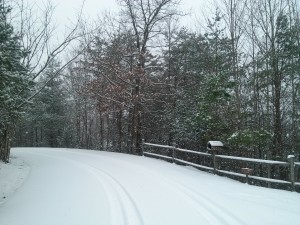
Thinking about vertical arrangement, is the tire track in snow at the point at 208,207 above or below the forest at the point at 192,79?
below

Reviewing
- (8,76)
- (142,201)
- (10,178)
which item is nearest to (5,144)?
(10,178)

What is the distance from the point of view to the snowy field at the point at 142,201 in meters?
7.27

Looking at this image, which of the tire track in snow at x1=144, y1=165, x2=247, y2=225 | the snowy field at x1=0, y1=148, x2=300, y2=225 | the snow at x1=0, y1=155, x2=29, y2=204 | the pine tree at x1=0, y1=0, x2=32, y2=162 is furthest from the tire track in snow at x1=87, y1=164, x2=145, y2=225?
the pine tree at x1=0, y1=0, x2=32, y2=162

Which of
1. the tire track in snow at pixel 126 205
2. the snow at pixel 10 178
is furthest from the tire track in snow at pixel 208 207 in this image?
the snow at pixel 10 178

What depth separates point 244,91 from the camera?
2448 cm

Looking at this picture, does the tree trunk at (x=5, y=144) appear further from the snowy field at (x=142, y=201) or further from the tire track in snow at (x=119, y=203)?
the tire track in snow at (x=119, y=203)

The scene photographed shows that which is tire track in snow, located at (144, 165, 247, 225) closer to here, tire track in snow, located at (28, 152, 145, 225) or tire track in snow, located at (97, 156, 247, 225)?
tire track in snow, located at (97, 156, 247, 225)

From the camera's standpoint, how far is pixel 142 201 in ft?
29.0

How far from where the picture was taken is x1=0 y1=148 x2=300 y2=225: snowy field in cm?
727

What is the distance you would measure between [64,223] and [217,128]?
1434 centimetres

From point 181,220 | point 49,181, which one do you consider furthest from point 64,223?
point 49,181

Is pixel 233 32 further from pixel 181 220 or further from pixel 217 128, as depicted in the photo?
pixel 181 220

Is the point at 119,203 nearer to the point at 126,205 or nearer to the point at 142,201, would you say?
the point at 126,205

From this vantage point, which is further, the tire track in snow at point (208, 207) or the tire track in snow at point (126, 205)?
the tire track in snow at point (126, 205)
